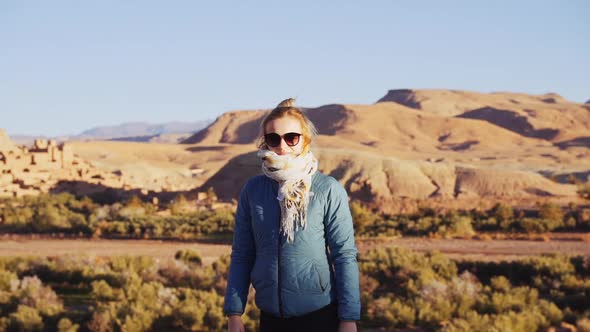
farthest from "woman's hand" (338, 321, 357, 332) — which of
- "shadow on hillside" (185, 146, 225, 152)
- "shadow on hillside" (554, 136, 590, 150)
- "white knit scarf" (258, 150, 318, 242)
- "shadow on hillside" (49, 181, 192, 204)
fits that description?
"shadow on hillside" (554, 136, 590, 150)

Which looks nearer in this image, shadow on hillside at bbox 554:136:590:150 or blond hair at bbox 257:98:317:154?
blond hair at bbox 257:98:317:154

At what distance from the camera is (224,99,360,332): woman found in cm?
358

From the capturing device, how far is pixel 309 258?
359 cm

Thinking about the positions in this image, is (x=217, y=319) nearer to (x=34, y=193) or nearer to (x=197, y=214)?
(x=197, y=214)

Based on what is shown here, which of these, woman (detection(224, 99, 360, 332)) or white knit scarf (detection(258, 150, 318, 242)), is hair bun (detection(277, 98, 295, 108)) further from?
white knit scarf (detection(258, 150, 318, 242))

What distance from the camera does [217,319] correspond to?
10.5m

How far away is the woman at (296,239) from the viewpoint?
358cm

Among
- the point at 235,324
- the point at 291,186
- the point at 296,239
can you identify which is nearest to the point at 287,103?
the point at 291,186

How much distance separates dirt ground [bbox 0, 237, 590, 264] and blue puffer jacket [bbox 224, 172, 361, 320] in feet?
46.1

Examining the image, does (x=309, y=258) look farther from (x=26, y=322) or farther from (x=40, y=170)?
(x=40, y=170)

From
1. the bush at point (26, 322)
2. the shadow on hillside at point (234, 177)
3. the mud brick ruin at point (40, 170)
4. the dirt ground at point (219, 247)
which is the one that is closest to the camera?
the bush at point (26, 322)

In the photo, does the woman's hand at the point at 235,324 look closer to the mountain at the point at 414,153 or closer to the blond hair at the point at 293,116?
the blond hair at the point at 293,116

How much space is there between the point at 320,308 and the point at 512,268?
12752 millimetres

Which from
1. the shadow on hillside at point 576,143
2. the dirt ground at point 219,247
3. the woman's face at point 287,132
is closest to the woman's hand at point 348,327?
the woman's face at point 287,132
